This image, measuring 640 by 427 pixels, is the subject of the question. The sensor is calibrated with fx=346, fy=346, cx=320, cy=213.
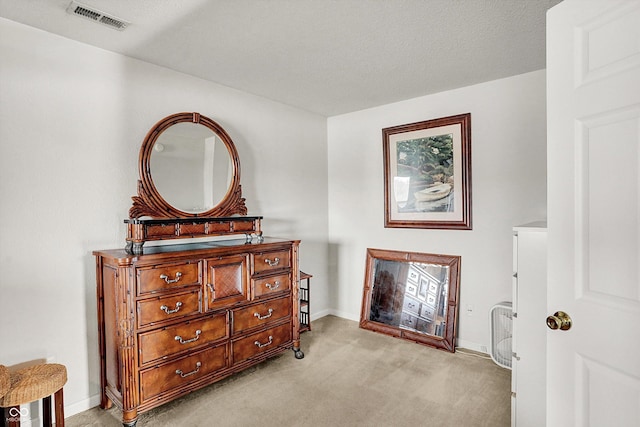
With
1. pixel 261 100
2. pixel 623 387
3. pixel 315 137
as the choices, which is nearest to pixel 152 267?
pixel 261 100

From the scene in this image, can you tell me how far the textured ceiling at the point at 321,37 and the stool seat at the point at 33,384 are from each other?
82.2 inches

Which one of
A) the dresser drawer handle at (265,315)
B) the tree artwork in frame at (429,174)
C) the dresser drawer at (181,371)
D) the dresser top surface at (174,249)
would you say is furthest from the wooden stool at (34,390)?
the tree artwork in frame at (429,174)

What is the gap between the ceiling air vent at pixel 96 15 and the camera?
199 centimetres

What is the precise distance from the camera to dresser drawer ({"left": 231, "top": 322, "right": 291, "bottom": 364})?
8.90 ft

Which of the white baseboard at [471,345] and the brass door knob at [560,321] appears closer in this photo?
the brass door knob at [560,321]

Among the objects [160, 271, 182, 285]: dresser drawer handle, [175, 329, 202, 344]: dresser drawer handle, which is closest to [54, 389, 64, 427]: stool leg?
[175, 329, 202, 344]: dresser drawer handle

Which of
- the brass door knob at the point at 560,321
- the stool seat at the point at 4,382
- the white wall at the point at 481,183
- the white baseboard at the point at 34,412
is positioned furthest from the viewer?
the white wall at the point at 481,183

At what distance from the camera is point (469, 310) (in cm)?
340

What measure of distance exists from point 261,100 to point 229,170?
0.92 m

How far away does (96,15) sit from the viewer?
6.83 feet

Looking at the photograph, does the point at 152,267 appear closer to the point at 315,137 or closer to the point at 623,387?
the point at 623,387

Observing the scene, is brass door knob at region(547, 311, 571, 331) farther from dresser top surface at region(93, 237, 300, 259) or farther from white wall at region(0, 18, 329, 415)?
white wall at region(0, 18, 329, 415)

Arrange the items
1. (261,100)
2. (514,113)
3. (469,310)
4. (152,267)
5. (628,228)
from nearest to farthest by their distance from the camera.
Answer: (628,228) < (152,267) < (514,113) < (469,310) < (261,100)

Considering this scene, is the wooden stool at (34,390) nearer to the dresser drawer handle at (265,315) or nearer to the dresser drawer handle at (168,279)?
the dresser drawer handle at (168,279)
